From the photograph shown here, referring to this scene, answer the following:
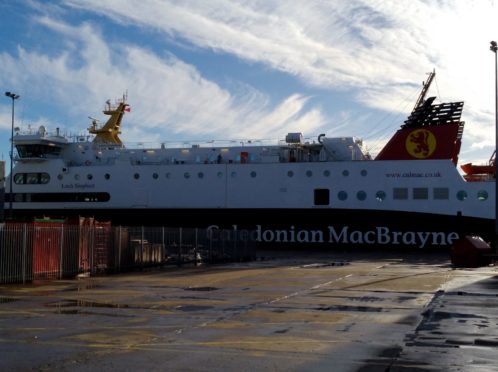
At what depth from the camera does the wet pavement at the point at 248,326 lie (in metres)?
7.49

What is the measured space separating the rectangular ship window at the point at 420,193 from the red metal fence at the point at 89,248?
686 inches

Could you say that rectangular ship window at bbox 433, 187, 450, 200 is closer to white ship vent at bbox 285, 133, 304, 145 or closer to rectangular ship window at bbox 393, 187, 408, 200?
rectangular ship window at bbox 393, 187, 408, 200

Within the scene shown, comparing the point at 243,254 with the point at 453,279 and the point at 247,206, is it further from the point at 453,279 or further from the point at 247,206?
the point at 453,279

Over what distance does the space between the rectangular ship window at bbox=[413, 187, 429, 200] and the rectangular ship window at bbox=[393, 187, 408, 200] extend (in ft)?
1.95

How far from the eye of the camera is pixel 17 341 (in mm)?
8648

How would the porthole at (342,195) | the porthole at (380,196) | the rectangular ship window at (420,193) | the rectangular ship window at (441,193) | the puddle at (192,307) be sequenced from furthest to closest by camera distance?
the porthole at (342,195), the porthole at (380,196), the rectangular ship window at (420,193), the rectangular ship window at (441,193), the puddle at (192,307)

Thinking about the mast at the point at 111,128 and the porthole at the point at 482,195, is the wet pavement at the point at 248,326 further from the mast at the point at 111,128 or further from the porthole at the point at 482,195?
the mast at the point at 111,128

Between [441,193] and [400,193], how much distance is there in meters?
2.68

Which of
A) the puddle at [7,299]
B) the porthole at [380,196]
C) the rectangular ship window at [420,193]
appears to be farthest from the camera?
the porthole at [380,196]

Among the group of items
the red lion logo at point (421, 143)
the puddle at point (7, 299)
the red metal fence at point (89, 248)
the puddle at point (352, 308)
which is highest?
the red lion logo at point (421, 143)

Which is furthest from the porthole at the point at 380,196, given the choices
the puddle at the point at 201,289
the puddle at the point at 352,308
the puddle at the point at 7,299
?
the puddle at the point at 7,299

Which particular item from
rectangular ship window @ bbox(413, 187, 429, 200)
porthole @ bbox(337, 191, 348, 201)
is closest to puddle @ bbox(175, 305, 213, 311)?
porthole @ bbox(337, 191, 348, 201)

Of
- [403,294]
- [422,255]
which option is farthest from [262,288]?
[422,255]

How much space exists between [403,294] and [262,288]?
A: 12.4 ft
